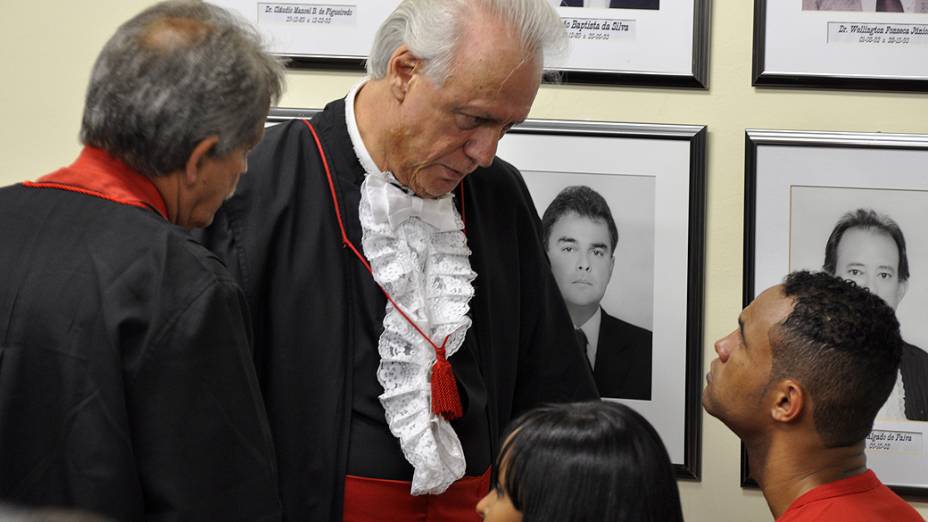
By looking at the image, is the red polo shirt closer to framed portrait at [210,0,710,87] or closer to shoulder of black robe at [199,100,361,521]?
shoulder of black robe at [199,100,361,521]

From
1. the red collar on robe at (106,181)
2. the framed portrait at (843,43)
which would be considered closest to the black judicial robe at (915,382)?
the framed portrait at (843,43)

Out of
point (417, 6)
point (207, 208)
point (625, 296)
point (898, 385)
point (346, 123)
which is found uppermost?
point (417, 6)

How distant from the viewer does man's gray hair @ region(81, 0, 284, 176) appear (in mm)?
1245

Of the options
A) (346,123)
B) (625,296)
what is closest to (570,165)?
(625,296)

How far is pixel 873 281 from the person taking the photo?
7.19ft

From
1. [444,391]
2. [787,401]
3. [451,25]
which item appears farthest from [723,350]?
[451,25]

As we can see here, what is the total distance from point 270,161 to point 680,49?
838 millimetres

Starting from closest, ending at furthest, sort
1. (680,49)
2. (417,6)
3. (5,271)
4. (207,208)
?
1. (5,271)
2. (207,208)
3. (417,6)
4. (680,49)

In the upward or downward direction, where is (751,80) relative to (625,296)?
upward

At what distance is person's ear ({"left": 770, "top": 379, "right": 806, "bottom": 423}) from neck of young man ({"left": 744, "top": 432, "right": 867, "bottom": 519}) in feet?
0.10

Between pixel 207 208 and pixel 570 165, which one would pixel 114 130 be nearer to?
pixel 207 208

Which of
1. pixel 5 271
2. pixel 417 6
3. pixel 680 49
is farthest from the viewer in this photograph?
pixel 680 49

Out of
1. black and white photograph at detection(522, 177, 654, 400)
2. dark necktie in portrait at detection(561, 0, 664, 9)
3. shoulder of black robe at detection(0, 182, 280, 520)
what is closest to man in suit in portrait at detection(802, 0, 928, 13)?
dark necktie in portrait at detection(561, 0, 664, 9)

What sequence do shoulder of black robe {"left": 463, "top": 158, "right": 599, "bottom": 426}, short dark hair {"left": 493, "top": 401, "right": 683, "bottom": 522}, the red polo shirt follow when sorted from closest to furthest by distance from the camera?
short dark hair {"left": 493, "top": 401, "right": 683, "bottom": 522}, the red polo shirt, shoulder of black robe {"left": 463, "top": 158, "right": 599, "bottom": 426}
